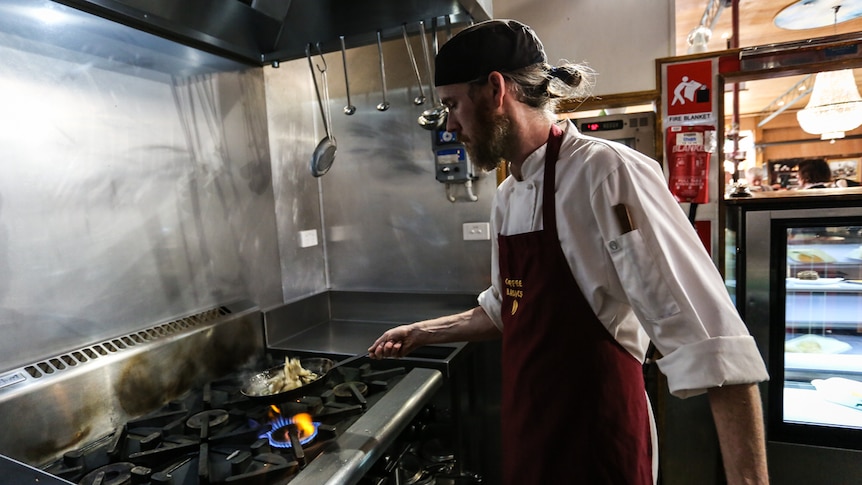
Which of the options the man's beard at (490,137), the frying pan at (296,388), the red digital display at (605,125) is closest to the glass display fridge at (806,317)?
the red digital display at (605,125)

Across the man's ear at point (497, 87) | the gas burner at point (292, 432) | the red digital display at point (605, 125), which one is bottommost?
the gas burner at point (292, 432)

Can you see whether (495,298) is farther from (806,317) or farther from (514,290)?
(806,317)

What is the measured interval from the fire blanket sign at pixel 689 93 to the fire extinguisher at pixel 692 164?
0.05 metres

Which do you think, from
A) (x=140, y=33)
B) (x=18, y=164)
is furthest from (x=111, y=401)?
(x=140, y=33)

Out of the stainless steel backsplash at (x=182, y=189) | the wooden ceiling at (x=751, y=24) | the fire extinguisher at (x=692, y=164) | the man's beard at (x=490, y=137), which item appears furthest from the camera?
the wooden ceiling at (x=751, y=24)

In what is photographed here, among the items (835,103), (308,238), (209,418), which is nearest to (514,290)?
(209,418)

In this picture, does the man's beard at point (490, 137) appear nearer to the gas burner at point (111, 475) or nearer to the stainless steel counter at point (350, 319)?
the stainless steel counter at point (350, 319)

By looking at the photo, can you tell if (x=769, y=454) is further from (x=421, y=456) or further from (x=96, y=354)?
(x=96, y=354)

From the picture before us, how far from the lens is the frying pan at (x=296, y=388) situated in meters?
1.21

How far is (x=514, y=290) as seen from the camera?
3.48ft

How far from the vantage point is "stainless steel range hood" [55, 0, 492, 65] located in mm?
1277

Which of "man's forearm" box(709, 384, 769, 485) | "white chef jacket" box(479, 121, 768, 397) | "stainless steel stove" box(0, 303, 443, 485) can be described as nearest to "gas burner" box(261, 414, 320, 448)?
"stainless steel stove" box(0, 303, 443, 485)

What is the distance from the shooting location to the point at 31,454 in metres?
1.05

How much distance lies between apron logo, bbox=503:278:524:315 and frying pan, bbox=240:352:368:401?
0.55 meters
